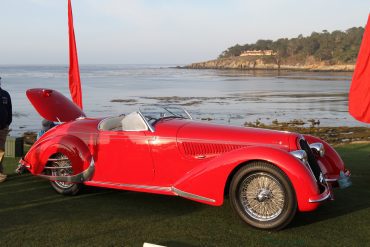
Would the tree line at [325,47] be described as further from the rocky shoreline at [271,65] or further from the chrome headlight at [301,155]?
the chrome headlight at [301,155]

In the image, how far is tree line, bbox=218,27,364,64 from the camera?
12962 cm

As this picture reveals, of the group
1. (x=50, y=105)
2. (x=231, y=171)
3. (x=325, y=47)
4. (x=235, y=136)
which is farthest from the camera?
(x=325, y=47)

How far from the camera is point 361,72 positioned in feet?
21.8

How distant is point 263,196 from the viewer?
489 cm

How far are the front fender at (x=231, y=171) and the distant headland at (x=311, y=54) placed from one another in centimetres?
11990

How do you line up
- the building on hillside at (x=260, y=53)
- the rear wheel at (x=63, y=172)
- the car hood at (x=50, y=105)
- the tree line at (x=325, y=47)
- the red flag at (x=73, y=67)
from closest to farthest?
the rear wheel at (x=63, y=172) → the car hood at (x=50, y=105) → the red flag at (x=73, y=67) → the tree line at (x=325, y=47) → the building on hillside at (x=260, y=53)

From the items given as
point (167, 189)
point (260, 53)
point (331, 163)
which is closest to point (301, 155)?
point (331, 163)

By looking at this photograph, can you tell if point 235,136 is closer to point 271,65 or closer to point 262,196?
point 262,196

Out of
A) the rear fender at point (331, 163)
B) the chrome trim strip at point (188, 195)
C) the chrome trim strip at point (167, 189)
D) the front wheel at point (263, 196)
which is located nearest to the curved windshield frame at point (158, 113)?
the chrome trim strip at point (167, 189)

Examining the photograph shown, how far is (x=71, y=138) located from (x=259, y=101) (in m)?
30.3

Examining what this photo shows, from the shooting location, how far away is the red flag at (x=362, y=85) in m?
6.57

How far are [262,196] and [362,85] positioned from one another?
9.87 feet

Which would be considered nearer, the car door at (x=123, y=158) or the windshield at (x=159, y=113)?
the car door at (x=123, y=158)

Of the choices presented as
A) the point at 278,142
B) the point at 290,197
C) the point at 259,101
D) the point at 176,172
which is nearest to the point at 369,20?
the point at 278,142
